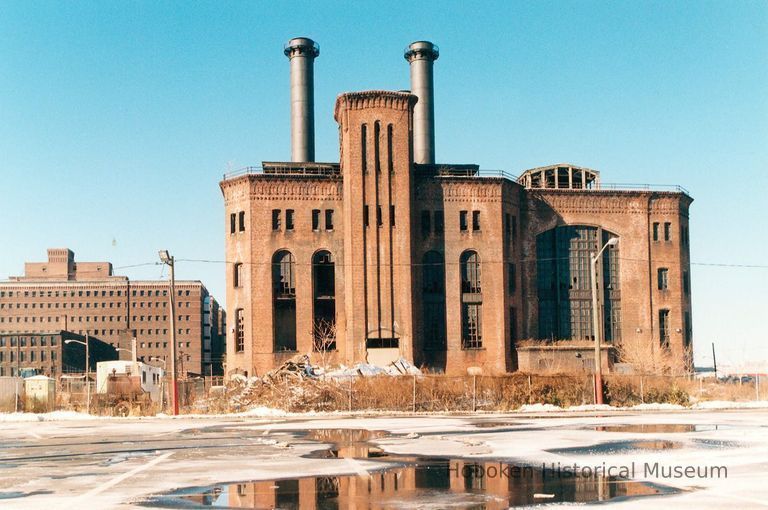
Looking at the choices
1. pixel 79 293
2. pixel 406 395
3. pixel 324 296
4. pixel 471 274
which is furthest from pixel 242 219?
pixel 79 293

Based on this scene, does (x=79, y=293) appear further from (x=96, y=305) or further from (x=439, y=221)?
(x=439, y=221)

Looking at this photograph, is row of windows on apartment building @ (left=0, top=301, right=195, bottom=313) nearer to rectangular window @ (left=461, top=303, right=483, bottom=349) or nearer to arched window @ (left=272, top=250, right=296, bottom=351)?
arched window @ (left=272, top=250, right=296, bottom=351)

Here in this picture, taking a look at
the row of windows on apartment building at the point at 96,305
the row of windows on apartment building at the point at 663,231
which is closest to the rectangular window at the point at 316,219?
the row of windows on apartment building at the point at 663,231

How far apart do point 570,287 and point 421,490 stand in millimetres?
60891

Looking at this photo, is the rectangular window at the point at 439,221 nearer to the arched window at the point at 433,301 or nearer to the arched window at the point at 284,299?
the arched window at the point at 433,301

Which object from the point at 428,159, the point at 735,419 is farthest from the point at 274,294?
the point at 735,419

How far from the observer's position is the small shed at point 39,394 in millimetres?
41031

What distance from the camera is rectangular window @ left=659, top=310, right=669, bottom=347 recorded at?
72.0 metres

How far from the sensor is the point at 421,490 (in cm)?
1312

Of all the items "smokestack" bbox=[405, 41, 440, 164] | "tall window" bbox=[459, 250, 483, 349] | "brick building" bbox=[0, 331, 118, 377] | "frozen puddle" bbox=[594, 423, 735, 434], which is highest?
"smokestack" bbox=[405, 41, 440, 164]

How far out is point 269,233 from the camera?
215ft

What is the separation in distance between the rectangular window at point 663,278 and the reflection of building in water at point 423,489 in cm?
6115

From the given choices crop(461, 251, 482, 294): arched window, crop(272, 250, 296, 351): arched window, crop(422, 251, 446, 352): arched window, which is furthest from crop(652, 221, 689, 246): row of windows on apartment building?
crop(272, 250, 296, 351): arched window

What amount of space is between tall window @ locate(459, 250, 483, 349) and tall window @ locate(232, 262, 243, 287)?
16.6 metres
